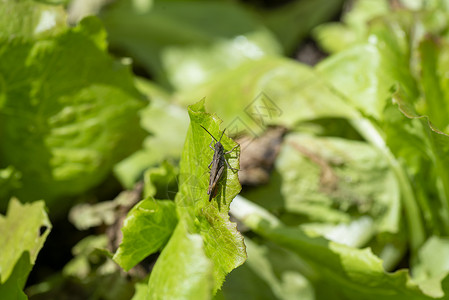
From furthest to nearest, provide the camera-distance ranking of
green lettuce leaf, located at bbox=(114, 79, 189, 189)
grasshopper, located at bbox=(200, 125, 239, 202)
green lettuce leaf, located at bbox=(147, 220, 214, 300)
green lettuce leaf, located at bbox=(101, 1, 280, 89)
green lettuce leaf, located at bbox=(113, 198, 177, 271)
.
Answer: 1. green lettuce leaf, located at bbox=(101, 1, 280, 89)
2. green lettuce leaf, located at bbox=(114, 79, 189, 189)
3. green lettuce leaf, located at bbox=(113, 198, 177, 271)
4. grasshopper, located at bbox=(200, 125, 239, 202)
5. green lettuce leaf, located at bbox=(147, 220, 214, 300)

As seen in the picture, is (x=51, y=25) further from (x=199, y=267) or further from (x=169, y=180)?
(x=199, y=267)

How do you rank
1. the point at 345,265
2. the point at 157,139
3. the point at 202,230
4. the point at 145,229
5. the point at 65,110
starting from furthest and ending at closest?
the point at 157,139
the point at 65,110
the point at 345,265
the point at 145,229
the point at 202,230

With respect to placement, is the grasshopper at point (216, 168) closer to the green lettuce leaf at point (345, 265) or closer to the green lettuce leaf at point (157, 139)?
Answer: the green lettuce leaf at point (345, 265)

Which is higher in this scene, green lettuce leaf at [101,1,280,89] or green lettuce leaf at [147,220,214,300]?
green lettuce leaf at [147,220,214,300]

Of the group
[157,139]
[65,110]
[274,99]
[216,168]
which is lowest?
[157,139]

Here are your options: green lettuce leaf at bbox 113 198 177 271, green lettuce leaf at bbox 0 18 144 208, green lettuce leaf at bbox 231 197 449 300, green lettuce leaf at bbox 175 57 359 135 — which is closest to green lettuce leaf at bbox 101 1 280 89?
green lettuce leaf at bbox 175 57 359 135

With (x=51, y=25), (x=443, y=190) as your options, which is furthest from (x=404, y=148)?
(x=51, y=25)

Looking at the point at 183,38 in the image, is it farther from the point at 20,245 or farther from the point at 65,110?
the point at 20,245

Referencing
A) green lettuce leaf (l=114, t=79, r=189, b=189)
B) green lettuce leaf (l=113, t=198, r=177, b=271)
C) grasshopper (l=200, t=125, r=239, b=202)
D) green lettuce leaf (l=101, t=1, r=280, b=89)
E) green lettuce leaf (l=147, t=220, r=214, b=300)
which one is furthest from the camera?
green lettuce leaf (l=101, t=1, r=280, b=89)

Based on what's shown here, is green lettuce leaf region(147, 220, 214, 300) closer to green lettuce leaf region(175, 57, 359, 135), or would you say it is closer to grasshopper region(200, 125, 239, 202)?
grasshopper region(200, 125, 239, 202)

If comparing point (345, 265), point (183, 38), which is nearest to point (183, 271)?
point (345, 265)

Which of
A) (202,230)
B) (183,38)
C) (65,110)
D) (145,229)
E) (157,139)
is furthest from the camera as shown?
(183,38)
